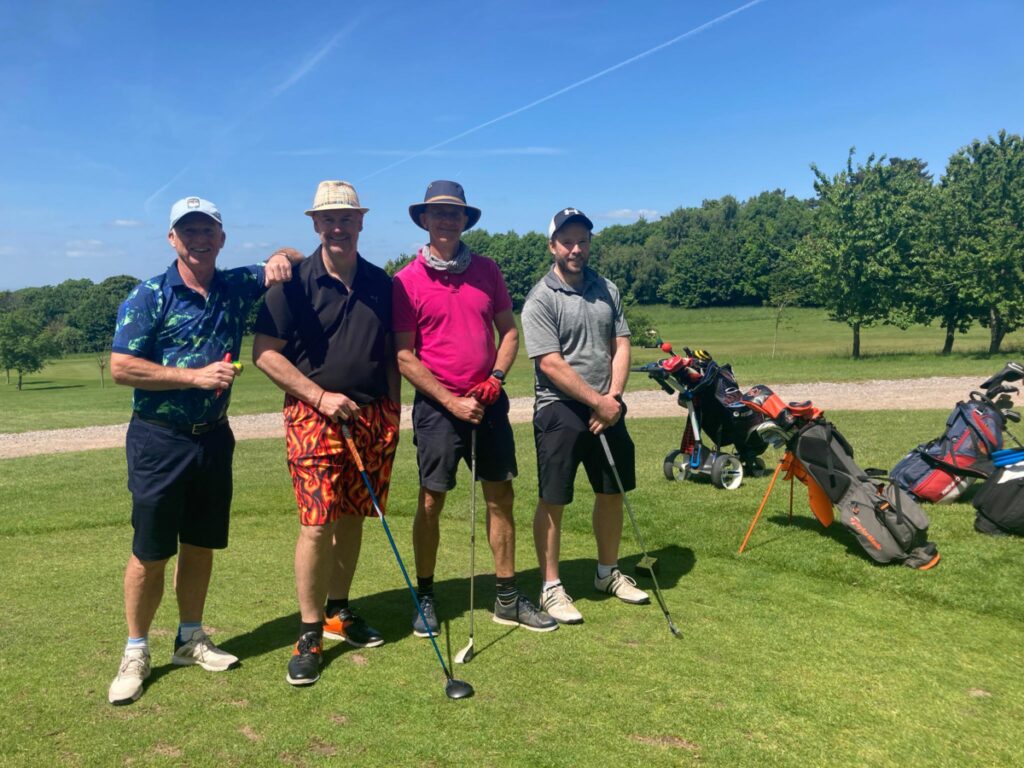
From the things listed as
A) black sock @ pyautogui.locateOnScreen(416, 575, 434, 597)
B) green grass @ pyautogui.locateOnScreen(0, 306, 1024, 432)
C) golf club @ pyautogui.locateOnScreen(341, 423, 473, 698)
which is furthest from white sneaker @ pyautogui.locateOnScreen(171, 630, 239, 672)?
green grass @ pyautogui.locateOnScreen(0, 306, 1024, 432)

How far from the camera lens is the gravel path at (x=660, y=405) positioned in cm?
1642

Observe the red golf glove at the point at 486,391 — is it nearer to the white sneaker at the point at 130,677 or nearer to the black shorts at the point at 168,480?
the black shorts at the point at 168,480

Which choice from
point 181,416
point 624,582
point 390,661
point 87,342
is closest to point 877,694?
point 624,582

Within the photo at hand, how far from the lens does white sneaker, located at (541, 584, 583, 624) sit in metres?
4.51

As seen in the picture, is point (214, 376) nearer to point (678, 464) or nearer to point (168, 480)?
point (168, 480)

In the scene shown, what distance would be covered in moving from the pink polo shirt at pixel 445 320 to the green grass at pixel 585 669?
58.9 inches

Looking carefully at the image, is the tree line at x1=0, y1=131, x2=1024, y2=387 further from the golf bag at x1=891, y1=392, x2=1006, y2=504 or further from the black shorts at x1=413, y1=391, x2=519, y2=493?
the black shorts at x1=413, y1=391, x2=519, y2=493

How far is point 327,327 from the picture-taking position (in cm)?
413

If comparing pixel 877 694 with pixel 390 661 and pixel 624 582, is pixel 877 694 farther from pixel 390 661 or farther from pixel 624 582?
pixel 390 661

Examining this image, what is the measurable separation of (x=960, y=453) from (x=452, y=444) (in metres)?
4.99

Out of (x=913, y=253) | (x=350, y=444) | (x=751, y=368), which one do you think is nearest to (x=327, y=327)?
(x=350, y=444)

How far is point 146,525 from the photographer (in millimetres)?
3826

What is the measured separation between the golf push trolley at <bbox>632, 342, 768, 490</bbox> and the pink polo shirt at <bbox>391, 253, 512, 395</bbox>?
4.25m

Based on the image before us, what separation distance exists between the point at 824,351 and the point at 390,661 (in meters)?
41.5
